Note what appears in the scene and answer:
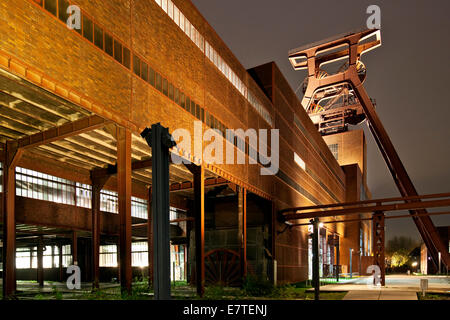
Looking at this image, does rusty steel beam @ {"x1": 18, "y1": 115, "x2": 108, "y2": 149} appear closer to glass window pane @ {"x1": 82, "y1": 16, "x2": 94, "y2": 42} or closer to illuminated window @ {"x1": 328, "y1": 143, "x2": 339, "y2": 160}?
glass window pane @ {"x1": 82, "y1": 16, "x2": 94, "y2": 42}

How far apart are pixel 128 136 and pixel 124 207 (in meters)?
2.90

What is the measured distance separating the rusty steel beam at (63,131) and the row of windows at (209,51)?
6.76 m

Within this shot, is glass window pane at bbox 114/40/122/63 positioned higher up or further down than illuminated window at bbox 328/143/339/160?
further down

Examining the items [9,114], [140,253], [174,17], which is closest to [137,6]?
[174,17]

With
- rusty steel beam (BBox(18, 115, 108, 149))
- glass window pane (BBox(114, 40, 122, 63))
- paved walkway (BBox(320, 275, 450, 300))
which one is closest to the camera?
glass window pane (BBox(114, 40, 122, 63))

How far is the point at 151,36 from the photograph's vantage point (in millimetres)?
17391

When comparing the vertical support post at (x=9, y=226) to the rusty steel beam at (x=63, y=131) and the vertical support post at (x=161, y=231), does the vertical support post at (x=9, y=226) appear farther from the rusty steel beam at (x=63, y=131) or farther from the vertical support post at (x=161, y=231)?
the vertical support post at (x=161, y=231)

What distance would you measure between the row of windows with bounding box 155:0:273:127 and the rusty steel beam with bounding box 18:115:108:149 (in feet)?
22.2

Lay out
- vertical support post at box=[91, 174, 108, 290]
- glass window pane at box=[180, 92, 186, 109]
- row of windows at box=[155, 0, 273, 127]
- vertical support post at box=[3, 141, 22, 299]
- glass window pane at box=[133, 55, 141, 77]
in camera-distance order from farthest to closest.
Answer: vertical support post at box=[91, 174, 108, 290], glass window pane at box=[180, 92, 186, 109], row of windows at box=[155, 0, 273, 127], vertical support post at box=[3, 141, 22, 299], glass window pane at box=[133, 55, 141, 77]

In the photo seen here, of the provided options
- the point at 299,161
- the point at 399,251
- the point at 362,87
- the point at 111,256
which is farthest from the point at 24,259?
the point at 399,251

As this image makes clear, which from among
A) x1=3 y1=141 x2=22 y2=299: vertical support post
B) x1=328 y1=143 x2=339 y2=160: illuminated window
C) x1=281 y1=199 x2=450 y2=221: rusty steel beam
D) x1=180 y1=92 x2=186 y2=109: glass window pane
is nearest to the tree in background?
x1=328 y1=143 x2=339 y2=160: illuminated window

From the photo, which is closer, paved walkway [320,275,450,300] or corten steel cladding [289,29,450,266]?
paved walkway [320,275,450,300]

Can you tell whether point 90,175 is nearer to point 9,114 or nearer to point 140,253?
point 9,114

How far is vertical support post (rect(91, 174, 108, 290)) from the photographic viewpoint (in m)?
22.5
